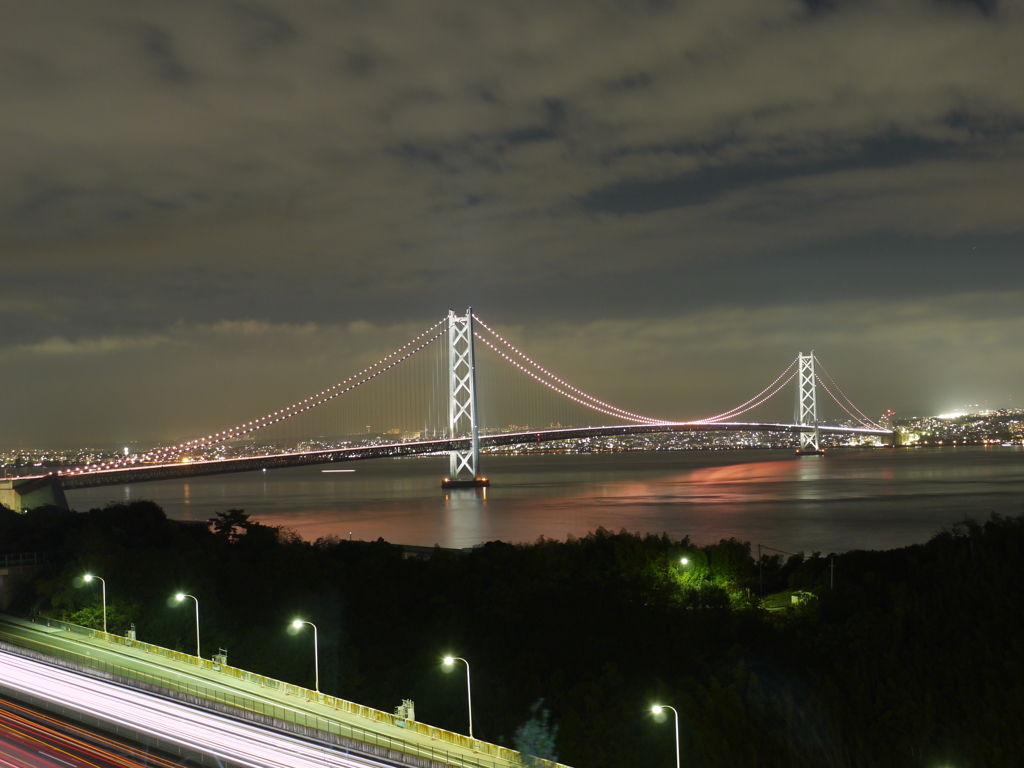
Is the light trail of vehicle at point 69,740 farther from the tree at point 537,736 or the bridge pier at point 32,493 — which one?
the bridge pier at point 32,493

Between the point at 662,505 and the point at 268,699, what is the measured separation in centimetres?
2098

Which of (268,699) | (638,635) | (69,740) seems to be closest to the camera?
(69,740)

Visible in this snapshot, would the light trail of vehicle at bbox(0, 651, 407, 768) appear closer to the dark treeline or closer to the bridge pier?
the dark treeline

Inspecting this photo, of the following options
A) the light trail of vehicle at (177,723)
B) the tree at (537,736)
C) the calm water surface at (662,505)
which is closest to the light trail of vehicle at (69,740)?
the light trail of vehicle at (177,723)

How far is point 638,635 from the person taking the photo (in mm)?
9578

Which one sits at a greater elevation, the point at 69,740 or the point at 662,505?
the point at 69,740

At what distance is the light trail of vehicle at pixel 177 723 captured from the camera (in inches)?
239

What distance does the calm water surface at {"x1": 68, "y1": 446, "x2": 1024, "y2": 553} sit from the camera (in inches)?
811

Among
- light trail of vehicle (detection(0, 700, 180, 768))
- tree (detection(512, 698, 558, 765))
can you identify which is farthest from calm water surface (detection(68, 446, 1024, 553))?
light trail of vehicle (detection(0, 700, 180, 768))

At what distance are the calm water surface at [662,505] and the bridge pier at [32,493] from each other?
407cm

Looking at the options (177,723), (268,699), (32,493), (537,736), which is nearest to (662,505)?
(32,493)

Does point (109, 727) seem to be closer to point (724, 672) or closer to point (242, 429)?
point (724, 672)

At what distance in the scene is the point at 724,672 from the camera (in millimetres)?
8555

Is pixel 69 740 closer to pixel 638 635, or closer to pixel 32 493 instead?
pixel 638 635
